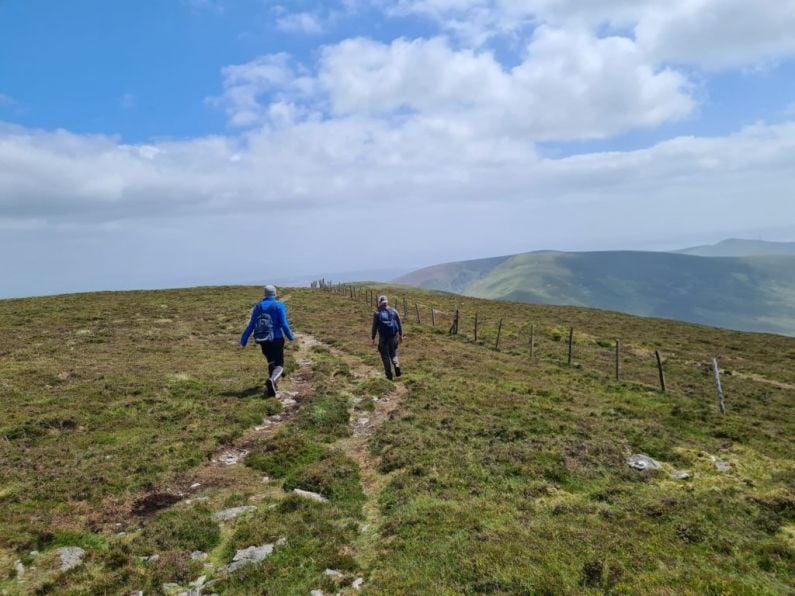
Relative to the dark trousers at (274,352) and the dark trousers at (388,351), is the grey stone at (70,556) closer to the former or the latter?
the dark trousers at (274,352)

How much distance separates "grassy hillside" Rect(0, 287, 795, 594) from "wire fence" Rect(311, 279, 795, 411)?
185 cm

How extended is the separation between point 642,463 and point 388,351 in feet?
37.0

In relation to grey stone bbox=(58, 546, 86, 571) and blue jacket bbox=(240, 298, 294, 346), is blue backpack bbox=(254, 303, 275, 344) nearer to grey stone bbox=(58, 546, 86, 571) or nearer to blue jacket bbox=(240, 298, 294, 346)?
blue jacket bbox=(240, 298, 294, 346)

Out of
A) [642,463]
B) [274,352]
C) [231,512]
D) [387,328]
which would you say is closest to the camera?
[231,512]

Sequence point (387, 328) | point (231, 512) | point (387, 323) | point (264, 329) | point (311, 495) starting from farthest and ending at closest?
point (387, 328) → point (387, 323) → point (264, 329) → point (311, 495) → point (231, 512)

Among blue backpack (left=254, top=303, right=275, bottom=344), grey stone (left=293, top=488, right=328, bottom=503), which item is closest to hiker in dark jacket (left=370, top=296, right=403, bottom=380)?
blue backpack (left=254, top=303, right=275, bottom=344)

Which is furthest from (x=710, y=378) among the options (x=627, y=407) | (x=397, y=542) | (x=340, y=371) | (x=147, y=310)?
(x=147, y=310)

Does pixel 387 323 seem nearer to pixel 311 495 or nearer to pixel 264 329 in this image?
pixel 264 329

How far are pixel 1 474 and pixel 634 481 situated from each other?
15105 millimetres

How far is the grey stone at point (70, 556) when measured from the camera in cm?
778

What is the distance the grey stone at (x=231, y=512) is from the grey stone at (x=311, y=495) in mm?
983

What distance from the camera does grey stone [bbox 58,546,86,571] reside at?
778 centimetres

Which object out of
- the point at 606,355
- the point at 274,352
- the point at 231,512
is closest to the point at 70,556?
the point at 231,512

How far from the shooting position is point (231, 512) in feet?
31.3
